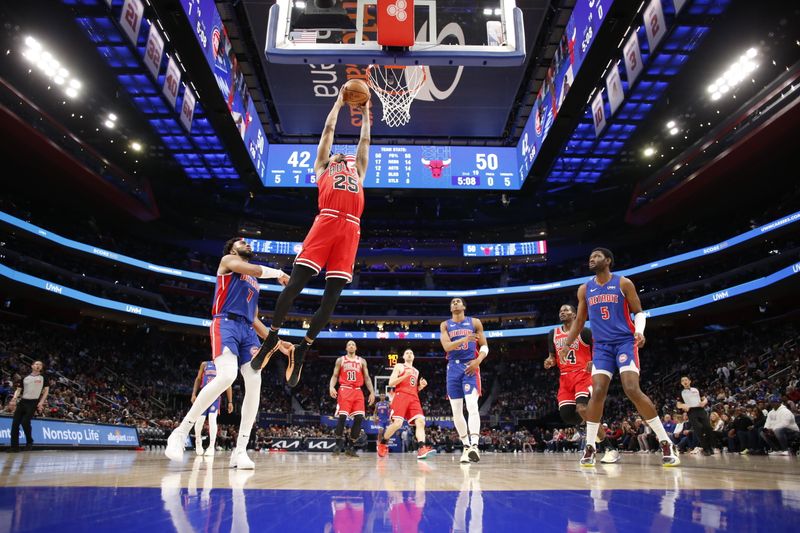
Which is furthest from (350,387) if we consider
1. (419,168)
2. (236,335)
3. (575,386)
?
(419,168)

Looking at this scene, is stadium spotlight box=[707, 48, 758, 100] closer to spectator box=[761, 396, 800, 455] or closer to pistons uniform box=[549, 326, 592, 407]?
spectator box=[761, 396, 800, 455]

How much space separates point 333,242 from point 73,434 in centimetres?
1141

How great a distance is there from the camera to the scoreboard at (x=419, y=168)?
19.2 metres

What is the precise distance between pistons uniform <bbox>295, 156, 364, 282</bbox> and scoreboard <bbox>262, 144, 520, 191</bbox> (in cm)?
1481

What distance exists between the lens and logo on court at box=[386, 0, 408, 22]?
729 cm

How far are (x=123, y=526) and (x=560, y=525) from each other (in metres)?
1.27

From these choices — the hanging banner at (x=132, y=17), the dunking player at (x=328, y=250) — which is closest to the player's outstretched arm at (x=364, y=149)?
the dunking player at (x=328, y=250)

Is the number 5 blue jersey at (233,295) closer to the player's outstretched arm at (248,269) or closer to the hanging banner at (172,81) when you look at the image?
the player's outstretched arm at (248,269)

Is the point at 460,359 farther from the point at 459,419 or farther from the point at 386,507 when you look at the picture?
the point at 386,507

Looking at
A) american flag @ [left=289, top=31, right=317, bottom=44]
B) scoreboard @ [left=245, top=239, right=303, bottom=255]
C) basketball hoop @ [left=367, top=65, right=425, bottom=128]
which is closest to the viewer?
american flag @ [left=289, top=31, right=317, bottom=44]

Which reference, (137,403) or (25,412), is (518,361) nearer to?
(137,403)

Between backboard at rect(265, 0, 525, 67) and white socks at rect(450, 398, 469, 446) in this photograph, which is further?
backboard at rect(265, 0, 525, 67)

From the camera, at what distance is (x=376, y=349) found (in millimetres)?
38625

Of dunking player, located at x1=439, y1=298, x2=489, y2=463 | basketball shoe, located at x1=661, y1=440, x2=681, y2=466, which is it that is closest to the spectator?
basketball shoe, located at x1=661, y1=440, x2=681, y2=466
